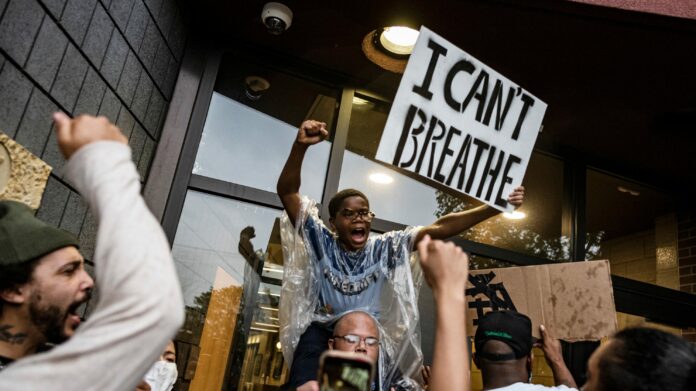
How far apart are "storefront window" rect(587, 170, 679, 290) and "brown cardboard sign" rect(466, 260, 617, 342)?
245 cm

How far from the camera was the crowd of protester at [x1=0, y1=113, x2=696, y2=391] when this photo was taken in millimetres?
828

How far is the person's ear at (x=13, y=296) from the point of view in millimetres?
1389

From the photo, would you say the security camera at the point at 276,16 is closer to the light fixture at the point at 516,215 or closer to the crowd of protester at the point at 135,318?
the crowd of protester at the point at 135,318

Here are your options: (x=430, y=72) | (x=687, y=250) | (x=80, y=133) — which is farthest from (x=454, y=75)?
(x=687, y=250)

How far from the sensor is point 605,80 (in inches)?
145

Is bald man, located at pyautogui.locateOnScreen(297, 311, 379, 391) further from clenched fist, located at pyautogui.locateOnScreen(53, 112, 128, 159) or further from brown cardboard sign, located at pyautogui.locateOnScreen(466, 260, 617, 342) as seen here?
clenched fist, located at pyautogui.locateOnScreen(53, 112, 128, 159)

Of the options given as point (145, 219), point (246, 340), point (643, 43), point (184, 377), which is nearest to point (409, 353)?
point (246, 340)

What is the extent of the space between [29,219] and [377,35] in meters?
2.58

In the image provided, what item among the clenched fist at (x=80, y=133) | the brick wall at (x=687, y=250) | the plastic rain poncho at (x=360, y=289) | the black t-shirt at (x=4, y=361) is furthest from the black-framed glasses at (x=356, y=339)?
the brick wall at (x=687, y=250)

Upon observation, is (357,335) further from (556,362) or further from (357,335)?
(556,362)

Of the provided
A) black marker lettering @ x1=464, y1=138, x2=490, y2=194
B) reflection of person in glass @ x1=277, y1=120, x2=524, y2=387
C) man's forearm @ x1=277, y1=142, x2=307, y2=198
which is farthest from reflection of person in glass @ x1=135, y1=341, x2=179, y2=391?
black marker lettering @ x1=464, y1=138, x2=490, y2=194

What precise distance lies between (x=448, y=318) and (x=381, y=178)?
2.84m

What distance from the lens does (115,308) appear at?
83 centimetres

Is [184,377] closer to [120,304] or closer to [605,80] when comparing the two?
[120,304]
